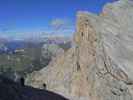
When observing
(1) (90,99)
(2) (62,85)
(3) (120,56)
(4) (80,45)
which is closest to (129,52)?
(3) (120,56)

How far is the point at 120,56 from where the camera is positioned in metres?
59.7

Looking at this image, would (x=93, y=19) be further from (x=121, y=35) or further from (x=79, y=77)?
(x=79, y=77)

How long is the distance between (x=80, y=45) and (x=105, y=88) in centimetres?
1827

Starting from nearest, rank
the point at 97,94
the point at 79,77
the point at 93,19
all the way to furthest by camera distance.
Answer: the point at 97,94 → the point at 93,19 → the point at 79,77

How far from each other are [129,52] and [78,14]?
18.9 metres

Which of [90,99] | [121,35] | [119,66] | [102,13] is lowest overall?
[90,99]

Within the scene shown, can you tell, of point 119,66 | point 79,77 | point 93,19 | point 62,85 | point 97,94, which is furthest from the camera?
point 62,85

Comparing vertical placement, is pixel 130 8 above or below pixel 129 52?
above

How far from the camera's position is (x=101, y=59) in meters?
64.5

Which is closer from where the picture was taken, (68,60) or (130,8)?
(130,8)

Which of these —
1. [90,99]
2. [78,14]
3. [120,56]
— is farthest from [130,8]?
[90,99]

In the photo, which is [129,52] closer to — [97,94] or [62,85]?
[97,94]

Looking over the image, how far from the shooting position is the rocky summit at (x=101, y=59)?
5831cm

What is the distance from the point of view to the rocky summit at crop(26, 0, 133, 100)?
5831 centimetres
